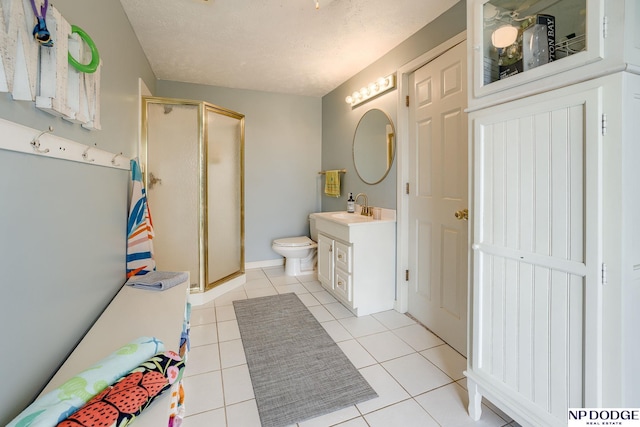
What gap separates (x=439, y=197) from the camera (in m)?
2.16

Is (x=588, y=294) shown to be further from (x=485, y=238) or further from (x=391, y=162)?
(x=391, y=162)

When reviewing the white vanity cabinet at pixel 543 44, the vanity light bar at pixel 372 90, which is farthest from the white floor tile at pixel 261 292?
the white vanity cabinet at pixel 543 44

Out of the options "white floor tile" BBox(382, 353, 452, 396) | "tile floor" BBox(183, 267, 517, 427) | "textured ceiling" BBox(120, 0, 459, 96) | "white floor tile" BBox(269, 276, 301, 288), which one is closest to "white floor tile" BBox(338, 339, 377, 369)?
"tile floor" BBox(183, 267, 517, 427)

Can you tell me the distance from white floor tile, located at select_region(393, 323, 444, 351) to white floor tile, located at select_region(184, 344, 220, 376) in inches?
53.0

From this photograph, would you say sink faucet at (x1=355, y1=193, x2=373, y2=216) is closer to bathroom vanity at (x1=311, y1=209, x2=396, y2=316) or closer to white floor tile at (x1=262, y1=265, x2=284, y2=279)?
bathroom vanity at (x1=311, y1=209, x2=396, y2=316)

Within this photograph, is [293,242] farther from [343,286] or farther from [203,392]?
[203,392]

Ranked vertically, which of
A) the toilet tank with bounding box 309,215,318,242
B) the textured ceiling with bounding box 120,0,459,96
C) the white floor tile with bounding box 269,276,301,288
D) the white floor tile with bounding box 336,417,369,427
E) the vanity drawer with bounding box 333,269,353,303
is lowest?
the white floor tile with bounding box 336,417,369,427

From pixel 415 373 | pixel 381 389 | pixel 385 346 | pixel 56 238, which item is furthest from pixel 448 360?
pixel 56 238

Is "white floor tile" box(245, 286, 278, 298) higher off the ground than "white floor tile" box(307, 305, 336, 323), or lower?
higher

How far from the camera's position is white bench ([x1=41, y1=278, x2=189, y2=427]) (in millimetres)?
860

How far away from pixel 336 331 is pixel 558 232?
168 centimetres

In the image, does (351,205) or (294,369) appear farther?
(351,205)

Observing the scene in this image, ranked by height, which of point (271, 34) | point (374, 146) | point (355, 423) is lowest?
point (355, 423)

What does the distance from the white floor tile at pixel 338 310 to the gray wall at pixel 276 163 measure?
150cm
